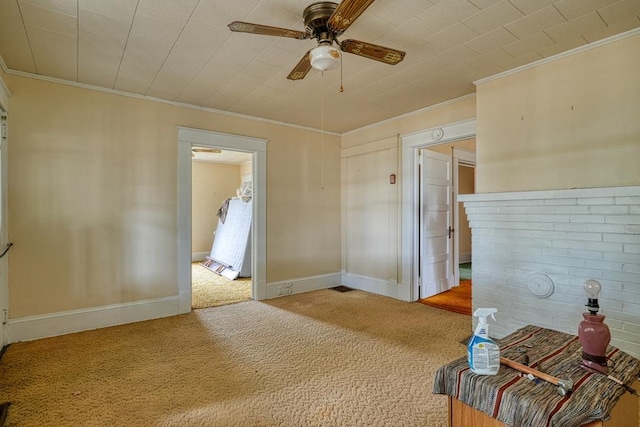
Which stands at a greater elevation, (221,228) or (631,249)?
(631,249)

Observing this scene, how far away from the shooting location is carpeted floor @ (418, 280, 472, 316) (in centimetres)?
389

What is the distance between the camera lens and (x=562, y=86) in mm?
2561

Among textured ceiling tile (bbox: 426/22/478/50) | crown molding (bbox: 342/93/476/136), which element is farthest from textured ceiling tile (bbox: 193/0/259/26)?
crown molding (bbox: 342/93/476/136)

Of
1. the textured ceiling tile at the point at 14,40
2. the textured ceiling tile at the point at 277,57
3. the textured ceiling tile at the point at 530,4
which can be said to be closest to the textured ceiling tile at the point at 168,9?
the textured ceiling tile at the point at 277,57

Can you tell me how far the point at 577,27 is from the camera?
7.24ft

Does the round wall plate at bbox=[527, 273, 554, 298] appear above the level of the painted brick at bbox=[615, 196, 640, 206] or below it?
below

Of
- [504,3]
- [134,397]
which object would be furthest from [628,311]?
[134,397]

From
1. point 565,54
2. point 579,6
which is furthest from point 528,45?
point 579,6

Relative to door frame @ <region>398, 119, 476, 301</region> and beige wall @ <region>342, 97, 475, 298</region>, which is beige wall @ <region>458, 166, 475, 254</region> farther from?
door frame @ <region>398, 119, 476, 301</region>

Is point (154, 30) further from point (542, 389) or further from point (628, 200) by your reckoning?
point (628, 200)

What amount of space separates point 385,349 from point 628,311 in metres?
1.75

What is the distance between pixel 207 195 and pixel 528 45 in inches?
280

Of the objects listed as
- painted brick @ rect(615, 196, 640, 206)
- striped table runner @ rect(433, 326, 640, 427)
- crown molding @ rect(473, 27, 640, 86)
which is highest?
crown molding @ rect(473, 27, 640, 86)

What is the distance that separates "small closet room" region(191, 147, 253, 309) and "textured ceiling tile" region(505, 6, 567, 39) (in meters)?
3.88
